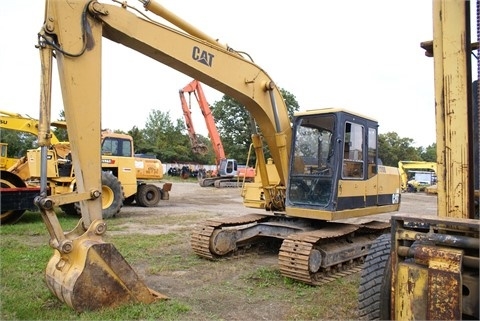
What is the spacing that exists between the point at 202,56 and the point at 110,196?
7121 mm

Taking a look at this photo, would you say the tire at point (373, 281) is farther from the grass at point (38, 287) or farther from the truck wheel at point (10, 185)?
the truck wheel at point (10, 185)

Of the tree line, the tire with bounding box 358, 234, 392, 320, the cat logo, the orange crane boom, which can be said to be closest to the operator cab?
the cat logo

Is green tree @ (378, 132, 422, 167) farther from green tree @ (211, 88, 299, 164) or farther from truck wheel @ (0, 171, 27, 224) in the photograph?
truck wheel @ (0, 171, 27, 224)

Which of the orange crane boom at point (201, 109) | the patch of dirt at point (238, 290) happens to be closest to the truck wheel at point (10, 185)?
the patch of dirt at point (238, 290)

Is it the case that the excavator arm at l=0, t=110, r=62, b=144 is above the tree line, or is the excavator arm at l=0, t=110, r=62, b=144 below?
below

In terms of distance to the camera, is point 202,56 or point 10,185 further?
point 10,185

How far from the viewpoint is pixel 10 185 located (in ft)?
33.3

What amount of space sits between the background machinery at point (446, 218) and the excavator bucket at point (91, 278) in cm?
257

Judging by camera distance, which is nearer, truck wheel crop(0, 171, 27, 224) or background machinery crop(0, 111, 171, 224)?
background machinery crop(0, 111, 171, 224)

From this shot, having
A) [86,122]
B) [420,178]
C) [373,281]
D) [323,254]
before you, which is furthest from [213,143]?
[373,281]

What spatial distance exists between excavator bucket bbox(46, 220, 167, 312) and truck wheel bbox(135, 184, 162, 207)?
410 inches

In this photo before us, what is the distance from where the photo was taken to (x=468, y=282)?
2.60m

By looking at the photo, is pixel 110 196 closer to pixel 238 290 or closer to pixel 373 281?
pixel 238 290

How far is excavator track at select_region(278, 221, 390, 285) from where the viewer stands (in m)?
5.22
